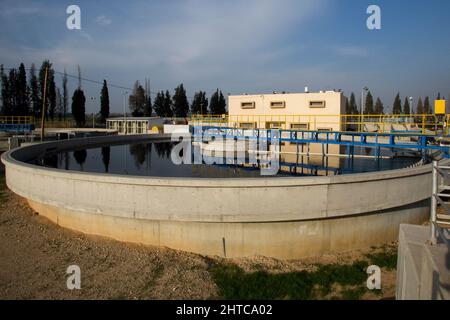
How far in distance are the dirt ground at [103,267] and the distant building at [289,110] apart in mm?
21795

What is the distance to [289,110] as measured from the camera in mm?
29703

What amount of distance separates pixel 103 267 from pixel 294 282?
11.8 feet

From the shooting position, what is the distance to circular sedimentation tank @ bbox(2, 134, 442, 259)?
708 cm

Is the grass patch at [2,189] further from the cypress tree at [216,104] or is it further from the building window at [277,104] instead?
the cypress tree at [216,104]

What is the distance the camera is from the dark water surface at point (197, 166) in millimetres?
12352

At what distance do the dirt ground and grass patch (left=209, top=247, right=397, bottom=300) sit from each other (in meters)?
0.22

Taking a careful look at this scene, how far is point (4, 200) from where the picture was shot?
35.2 feet

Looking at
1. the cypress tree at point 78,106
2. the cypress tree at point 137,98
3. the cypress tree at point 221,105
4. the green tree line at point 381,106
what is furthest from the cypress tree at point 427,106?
the cypress tree at point 78,106

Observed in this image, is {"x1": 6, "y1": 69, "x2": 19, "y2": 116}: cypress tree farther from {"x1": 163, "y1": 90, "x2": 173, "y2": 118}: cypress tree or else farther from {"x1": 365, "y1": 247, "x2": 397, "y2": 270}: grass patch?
{"x1": 365, "y1": 247, "x2": 397, "y2": 270}: grass patch

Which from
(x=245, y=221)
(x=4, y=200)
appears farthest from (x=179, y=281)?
(x=4, y=200)

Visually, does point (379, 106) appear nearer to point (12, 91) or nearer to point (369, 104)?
point (369, 104)

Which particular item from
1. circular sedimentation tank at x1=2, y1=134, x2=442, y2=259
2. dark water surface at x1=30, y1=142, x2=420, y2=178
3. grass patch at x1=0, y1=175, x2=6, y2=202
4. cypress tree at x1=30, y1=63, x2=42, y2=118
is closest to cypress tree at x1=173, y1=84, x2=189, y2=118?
cypress tree at x1=30, y1=63, x2=42, y2=118
